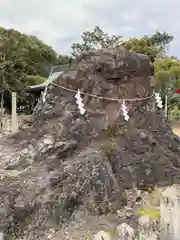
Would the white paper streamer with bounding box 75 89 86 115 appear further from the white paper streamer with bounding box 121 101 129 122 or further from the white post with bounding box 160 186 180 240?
the white post with bounding box 160 186 180 240

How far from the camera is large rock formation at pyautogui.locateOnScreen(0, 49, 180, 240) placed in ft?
14.6

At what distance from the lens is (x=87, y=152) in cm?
496

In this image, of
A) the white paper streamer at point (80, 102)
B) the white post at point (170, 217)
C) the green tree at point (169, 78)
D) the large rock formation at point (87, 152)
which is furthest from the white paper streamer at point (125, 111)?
the green tree at point (169, 78)

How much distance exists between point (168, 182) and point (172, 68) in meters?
16.4

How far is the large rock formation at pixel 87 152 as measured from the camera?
4451mm

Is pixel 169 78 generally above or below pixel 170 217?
above

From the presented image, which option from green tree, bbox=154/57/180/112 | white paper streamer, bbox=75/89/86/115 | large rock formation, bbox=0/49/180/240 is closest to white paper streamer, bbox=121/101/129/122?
large rock formation, bbox=0/49/180/240

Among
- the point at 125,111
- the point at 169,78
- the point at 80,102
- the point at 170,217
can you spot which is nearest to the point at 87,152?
the point at 80,102

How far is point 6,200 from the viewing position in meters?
4.41

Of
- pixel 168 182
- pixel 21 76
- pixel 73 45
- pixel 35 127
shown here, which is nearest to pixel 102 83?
pixel 35 127

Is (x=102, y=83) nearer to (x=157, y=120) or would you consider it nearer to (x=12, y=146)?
(x=157, y=120)

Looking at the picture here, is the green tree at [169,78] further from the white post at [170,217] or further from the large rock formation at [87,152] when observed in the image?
the white post at [170,217]

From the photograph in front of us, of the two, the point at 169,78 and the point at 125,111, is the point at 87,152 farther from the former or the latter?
the point at 169,78

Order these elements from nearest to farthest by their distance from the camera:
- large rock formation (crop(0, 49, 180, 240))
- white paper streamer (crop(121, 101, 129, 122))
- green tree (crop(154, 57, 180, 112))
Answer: large rock formation (crop(0, 49, 180, 240)) < white paper streamer (crop(121, 101, 129, 122)) < green tree (crop(154, 57, 180, 112))
